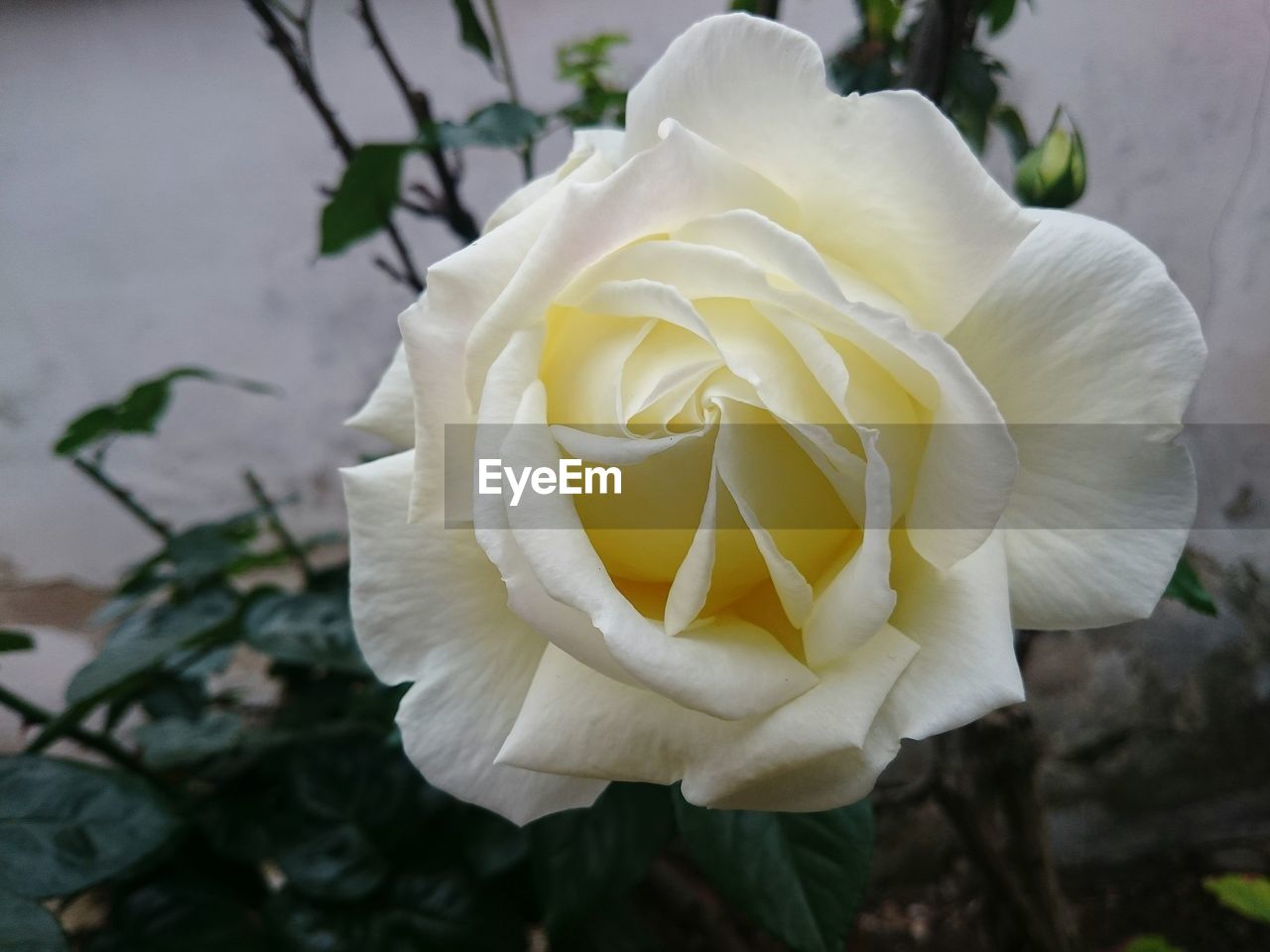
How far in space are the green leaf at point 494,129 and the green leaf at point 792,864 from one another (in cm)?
40

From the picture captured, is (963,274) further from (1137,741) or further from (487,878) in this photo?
(1137,741)

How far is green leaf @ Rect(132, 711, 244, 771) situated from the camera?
1.64 ft

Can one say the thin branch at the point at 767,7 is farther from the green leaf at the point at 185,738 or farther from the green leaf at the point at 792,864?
the green leaf at the point at 185,738

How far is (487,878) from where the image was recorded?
563 millimetres

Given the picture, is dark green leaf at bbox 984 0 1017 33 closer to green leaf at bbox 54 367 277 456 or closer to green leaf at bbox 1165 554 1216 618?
green leaf at bbox 1165 554 1216 618

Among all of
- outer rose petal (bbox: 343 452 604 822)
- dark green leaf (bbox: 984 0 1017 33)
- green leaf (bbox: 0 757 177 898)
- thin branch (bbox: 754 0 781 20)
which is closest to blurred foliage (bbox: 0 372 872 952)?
green leaf (bbox: 0 757 177 898)

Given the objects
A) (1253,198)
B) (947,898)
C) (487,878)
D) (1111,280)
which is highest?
(1111,280)

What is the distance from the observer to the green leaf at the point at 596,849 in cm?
48

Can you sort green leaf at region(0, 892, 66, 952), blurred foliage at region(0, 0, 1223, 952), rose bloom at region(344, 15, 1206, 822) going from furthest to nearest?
blurred foliage at region(0, 0, 1223, 952) < green leaf at region(0, 892, 66, 952) < rose bloom at region(344, 15, 1206, 822)

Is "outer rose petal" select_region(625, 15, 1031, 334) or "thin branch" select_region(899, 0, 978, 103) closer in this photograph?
"outer rose petal" select_region(625, 15, 1031, 334)

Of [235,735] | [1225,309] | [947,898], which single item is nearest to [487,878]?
[235,735]

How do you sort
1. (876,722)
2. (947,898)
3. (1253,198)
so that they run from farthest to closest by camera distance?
(947,898), (1253,198), (876,722)

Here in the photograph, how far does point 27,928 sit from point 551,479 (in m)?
0.31

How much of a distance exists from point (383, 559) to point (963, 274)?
192 millimetres
